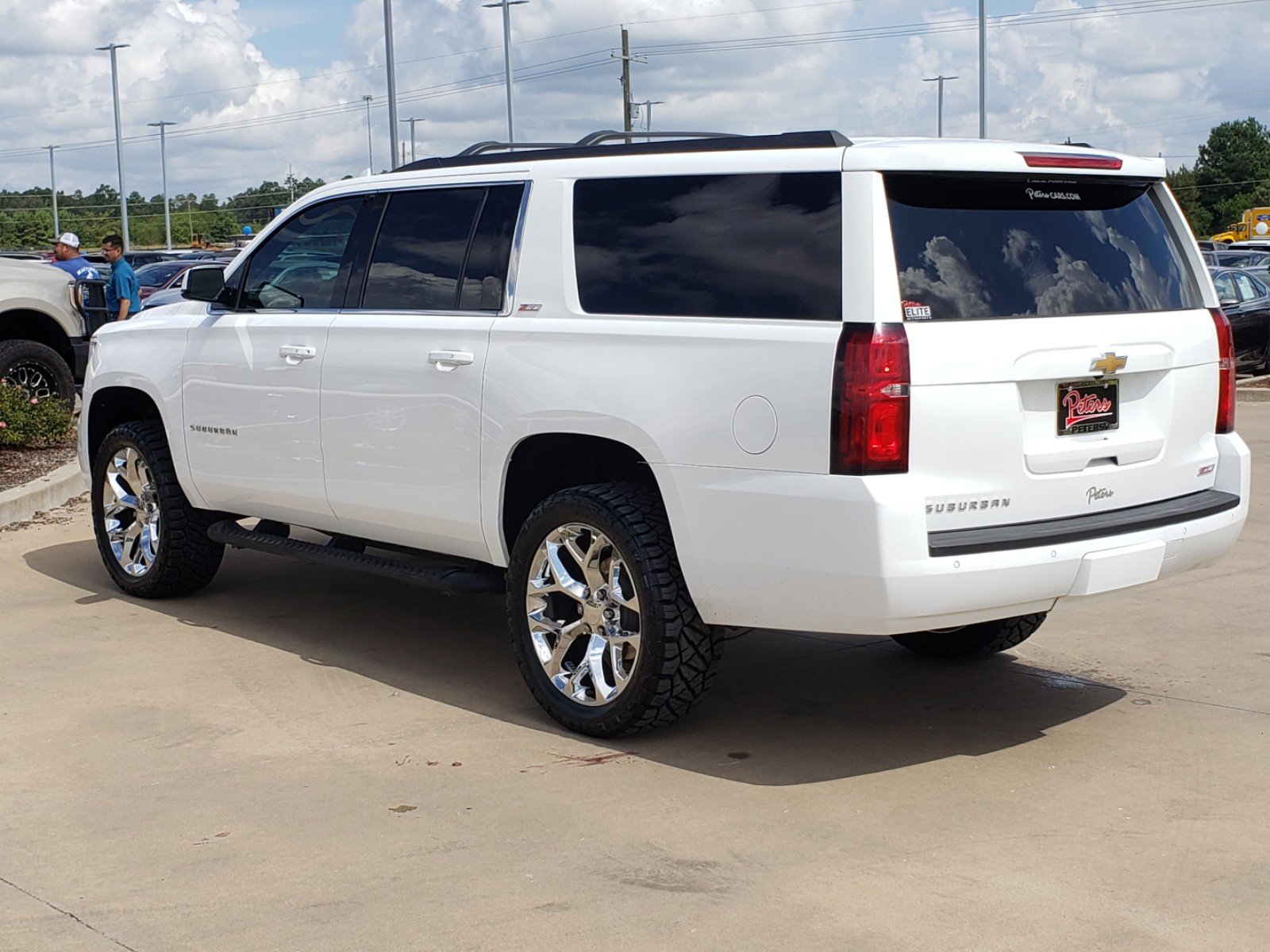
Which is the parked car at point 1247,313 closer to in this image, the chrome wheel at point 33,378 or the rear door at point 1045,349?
the chrome wheel at point 33,378

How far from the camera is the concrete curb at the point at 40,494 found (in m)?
9.90

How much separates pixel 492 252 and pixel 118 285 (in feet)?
34.9

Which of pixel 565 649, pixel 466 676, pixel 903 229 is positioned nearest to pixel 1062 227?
pixel 903 229

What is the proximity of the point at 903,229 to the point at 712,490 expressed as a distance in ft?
3.24

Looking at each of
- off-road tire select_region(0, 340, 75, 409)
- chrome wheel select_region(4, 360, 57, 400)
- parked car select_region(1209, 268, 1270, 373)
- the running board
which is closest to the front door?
the running board

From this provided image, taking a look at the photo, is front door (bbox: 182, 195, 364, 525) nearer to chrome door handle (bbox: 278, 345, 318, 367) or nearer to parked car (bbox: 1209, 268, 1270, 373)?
chrome door handle (bbox: 278, 345, 318, 367)

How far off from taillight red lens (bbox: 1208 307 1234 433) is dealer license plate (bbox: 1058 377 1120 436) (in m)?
0.69

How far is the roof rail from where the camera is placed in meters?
4.90

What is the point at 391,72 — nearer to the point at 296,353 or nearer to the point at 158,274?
the point at 158,274

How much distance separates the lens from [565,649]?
5.52m

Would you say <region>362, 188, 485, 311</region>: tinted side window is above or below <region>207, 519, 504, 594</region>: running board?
above

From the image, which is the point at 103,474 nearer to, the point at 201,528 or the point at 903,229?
the point at 201,528

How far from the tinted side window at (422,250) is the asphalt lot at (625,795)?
1.52 metres

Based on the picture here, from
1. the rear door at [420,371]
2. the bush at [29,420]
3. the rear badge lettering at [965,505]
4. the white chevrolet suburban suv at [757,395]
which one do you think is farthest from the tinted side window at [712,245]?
the bush at [29,420]
